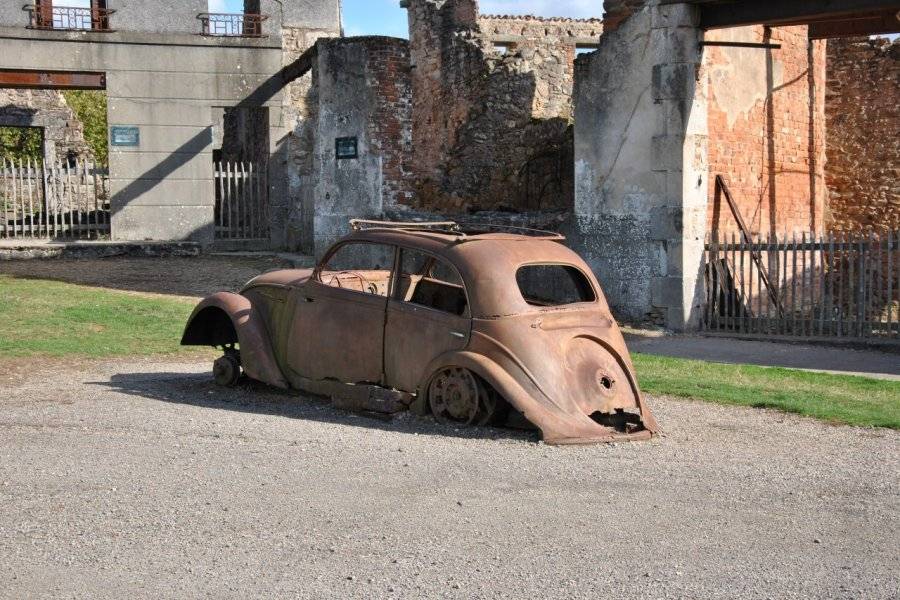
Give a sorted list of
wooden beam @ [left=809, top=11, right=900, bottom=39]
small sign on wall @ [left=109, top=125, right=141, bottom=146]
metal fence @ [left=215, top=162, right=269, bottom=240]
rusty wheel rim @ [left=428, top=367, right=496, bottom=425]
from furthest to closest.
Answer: metal fence @ [left=215, top=162, right=269, bottom=240], small sign on wall @ [left=109, top=125, right=141, bottom=146], wooden beam @ [left=809, top=11, right=900, bottom=39], rusty wheel rim @ [left=428, top=367, right=496, bottom=425]

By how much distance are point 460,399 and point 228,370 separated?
248 cm

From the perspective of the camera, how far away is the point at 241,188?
928 inches

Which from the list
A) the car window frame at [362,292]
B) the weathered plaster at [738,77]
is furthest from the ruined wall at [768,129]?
the car window frame at [362,292]

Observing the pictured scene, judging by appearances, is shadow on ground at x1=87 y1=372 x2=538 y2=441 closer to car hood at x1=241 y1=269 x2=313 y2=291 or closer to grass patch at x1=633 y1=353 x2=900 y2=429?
car hood at x1=241 y1=269 x2=313 y2=291

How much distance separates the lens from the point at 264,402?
8492mm

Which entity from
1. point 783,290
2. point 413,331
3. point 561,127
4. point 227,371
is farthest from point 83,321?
point 561,127

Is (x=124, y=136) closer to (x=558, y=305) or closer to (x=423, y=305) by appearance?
(x=423, y=305)

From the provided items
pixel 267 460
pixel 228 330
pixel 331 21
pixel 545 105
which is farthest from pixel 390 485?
pixel 331 21

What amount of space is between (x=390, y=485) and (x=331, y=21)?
22574 millimetres

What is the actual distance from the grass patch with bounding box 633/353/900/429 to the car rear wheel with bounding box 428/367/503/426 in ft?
8.59

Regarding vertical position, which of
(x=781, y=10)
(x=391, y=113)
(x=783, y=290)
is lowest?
(x=783, y=290)

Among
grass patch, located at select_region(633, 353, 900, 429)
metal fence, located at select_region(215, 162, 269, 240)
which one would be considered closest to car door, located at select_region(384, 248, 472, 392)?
grass patch, located at select_region(633, 353, 900, 429)

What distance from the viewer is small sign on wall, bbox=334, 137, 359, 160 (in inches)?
677

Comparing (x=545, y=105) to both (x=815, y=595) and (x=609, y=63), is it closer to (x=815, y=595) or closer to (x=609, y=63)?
(x=609, y=63)
